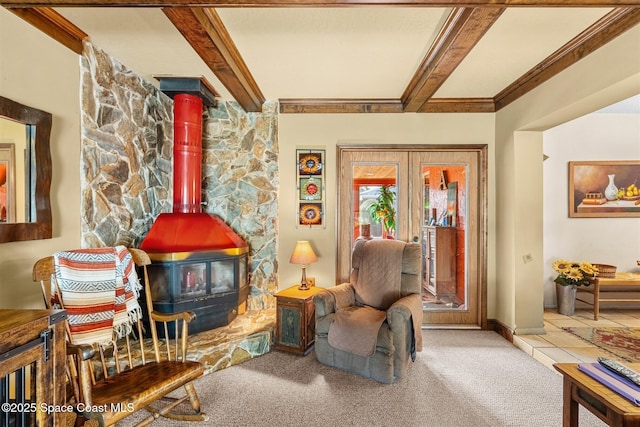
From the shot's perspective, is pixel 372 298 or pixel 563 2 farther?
pixel 372 298

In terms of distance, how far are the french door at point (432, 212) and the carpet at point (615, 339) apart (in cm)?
94

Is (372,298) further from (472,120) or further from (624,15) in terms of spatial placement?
(624,15)

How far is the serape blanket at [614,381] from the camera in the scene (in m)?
1.41

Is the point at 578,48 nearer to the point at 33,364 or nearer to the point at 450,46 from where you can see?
the point at 450,46

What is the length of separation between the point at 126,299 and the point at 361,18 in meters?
2.40

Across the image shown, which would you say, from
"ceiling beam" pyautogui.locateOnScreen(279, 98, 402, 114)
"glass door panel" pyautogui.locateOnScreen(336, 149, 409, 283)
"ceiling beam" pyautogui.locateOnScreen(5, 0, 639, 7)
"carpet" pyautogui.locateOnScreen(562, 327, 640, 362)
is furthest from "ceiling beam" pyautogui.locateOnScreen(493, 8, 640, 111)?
"carpet" pyautogui.locateOnScreen(562, 327, 640, 362)

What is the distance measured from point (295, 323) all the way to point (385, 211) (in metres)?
1.64

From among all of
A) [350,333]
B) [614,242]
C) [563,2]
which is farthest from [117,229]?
[614,242]

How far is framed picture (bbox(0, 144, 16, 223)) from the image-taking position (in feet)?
Result: 5.86

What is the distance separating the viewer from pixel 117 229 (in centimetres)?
272

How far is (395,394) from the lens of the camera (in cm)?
234

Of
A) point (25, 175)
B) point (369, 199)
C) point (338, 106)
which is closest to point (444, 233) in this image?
point (369, 199)

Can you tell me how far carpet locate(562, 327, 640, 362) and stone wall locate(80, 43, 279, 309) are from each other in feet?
10.7

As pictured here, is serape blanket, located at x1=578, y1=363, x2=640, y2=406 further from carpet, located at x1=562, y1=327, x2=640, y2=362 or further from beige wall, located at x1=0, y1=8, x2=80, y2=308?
beige wall, located at x1=0, y1=8, x2=80, y2=308
